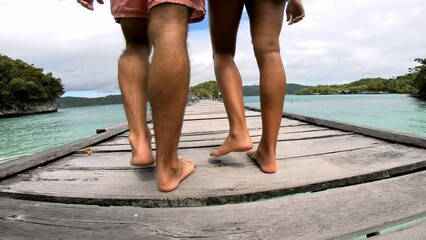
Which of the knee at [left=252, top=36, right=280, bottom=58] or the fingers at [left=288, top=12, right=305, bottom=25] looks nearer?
the knee at [left=252, top=36, right=280, bottom=58]

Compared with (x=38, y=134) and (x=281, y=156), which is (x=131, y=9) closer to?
(x=281, y=156)

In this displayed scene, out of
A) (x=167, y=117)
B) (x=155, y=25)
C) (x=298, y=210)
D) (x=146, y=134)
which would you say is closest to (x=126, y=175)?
(x=146, y=134)

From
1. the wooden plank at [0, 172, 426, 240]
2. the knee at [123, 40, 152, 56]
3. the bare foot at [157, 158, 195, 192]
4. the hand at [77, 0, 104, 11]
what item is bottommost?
the wooden plank at [0, 172, 426, 240]

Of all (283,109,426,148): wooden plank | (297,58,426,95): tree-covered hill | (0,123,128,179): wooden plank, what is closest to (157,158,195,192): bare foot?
(0,123,128,179): wooden plank

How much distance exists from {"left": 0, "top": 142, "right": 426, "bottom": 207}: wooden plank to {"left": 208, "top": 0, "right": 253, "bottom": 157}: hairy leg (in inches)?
5.3

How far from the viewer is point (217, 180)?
1.28 metres

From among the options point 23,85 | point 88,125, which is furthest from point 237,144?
point 23,85

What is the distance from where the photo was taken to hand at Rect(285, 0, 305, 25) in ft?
5.49

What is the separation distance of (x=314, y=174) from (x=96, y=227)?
91 centimetres

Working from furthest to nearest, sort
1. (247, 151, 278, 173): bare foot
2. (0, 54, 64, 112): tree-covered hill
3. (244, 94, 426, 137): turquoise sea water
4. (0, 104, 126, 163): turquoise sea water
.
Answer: (0, 54, 64, 112): tree-covered hill, (244, 94, 426, 137): turquoise sea water, (0, 104, 126, 163): turquoise sea water, (247, 151, 278, 173): bare foot

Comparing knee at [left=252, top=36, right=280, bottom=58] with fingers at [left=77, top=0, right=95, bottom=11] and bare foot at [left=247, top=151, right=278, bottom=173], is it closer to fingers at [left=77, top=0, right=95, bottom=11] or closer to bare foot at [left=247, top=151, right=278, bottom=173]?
bare foot at [left=247, top=151, right=278, bottom=173]

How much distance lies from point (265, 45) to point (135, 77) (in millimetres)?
722

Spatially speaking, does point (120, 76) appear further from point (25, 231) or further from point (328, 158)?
point (328, 158)

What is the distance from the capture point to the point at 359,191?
1115 millimetres
